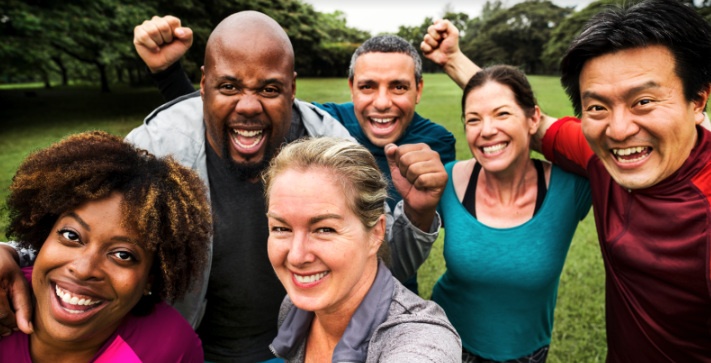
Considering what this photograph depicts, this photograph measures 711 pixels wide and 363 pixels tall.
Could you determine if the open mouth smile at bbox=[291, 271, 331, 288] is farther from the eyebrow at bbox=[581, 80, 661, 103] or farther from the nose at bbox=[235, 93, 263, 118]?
the eyebrow at bbox=[581, 80, 661, 103]

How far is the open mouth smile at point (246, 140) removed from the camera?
268 centimetres

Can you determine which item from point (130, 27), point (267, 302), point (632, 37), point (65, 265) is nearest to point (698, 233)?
point (632, 37)

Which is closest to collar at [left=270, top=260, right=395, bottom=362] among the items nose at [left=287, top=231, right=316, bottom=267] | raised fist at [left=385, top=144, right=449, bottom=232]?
nose at [left=287, top=231, right=316, bottom=267]

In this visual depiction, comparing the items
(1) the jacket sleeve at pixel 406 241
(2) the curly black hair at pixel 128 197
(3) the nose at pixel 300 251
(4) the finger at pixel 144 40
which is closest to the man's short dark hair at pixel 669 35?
(1) the jacket sleeve at pixel 406 241

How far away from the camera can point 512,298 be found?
2.57 m

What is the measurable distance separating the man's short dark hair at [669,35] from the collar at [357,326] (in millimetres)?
1600

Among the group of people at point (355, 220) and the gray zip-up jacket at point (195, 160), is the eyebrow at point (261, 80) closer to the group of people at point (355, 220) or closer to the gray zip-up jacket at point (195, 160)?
the group of people at point (355, 220)

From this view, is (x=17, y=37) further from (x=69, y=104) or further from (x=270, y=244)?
(x=270, y=244)

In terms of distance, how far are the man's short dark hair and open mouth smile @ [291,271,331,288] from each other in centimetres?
176

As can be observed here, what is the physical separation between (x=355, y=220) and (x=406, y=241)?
0.71 meters

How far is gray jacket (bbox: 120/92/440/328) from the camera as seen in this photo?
2.53 meters

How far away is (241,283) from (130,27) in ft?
52.5

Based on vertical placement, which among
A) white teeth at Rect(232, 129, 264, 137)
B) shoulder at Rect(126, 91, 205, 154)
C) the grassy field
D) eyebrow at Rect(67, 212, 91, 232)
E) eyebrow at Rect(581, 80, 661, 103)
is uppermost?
eyebrow at Rect(581, 80, 661, 103)

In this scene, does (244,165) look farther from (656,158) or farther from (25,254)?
(656,158)
